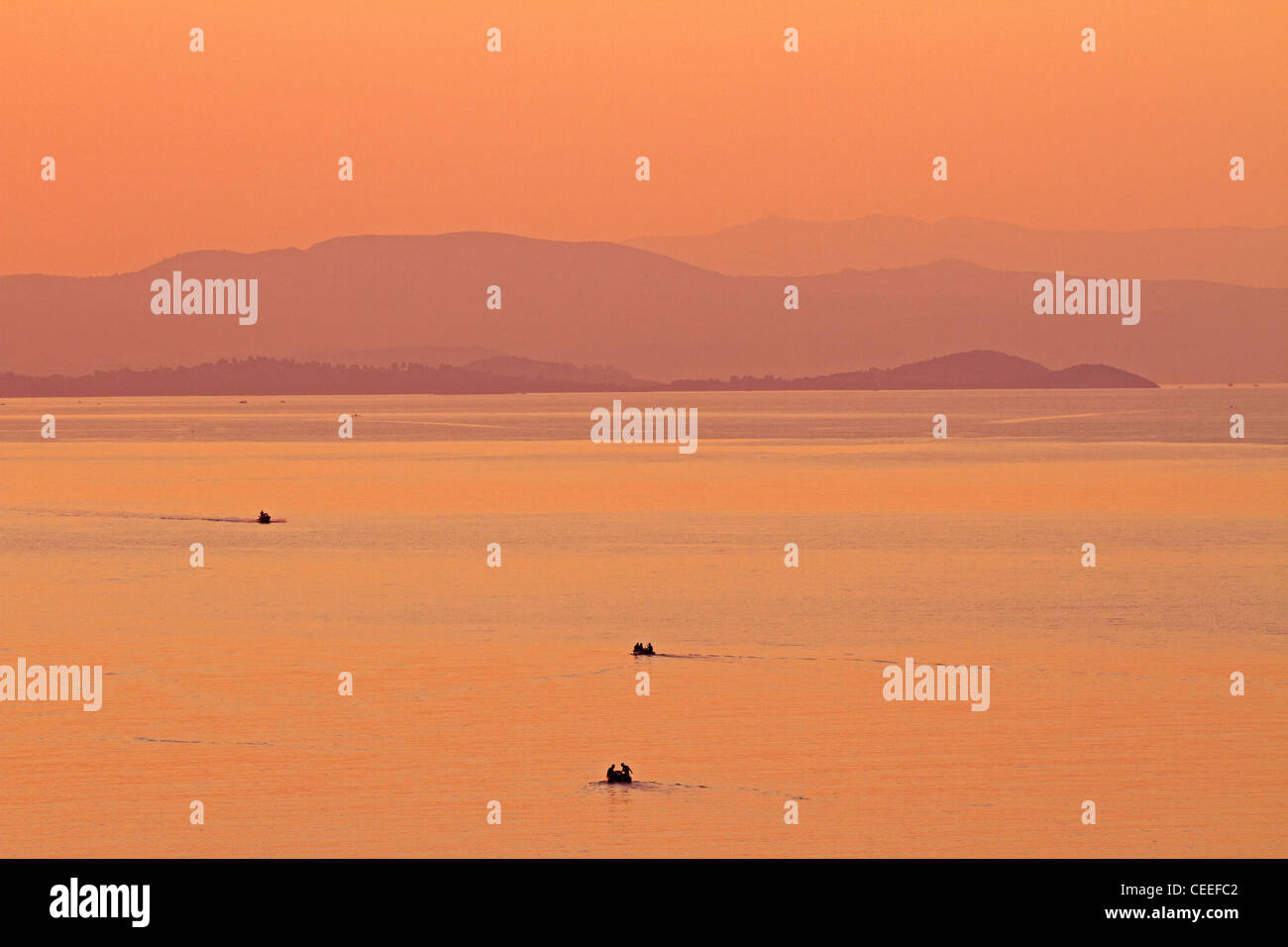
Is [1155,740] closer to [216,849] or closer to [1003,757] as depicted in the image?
[1003,757]

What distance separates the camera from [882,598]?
53062 mm

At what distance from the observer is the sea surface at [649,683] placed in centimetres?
2617

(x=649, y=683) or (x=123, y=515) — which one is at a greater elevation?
(x=123, y=515)

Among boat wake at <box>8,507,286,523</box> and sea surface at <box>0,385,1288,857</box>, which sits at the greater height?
boat wake at <box>8,507,286,523</box>

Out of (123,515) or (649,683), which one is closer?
(649,683)

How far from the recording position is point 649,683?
1491 inches

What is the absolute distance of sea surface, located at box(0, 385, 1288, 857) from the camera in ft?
85.9

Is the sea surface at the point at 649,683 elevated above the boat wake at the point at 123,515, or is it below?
below

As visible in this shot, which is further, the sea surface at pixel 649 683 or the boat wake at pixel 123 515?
the boat wake at pixel 123 515

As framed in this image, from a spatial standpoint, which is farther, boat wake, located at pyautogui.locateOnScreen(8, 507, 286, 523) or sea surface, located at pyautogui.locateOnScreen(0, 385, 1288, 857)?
boat wake, located at pyautogui.locateOnScreen(8, 507, 286, 523)
